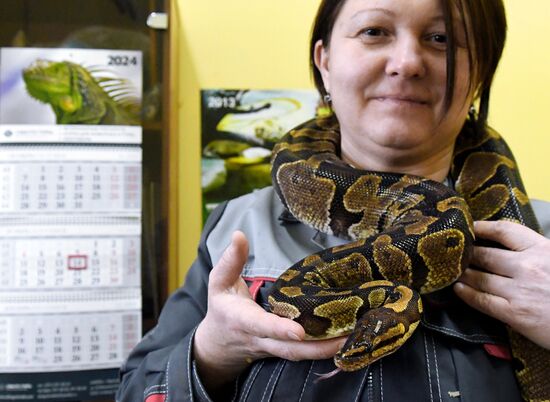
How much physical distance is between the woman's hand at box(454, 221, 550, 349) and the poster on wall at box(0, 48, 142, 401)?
45.3 inches

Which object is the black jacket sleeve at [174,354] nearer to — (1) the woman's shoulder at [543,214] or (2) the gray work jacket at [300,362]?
(2) the gray work jacket at [300,362]

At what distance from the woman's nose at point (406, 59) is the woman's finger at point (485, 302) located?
421 mm

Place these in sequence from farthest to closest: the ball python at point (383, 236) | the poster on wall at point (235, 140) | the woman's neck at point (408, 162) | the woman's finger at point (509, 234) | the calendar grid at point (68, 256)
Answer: the poster on wall at point (235, 140)
the calendar grid at point (68, 256)
the woman's neck at point (408, 162)
the woman's finger at point (509, 234)
the ball python at point (383, 236)

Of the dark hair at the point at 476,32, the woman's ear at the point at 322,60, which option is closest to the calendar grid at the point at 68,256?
the woman's ear at the point at 322,60

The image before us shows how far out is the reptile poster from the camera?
1.71 m

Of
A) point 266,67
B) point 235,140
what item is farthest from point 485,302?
point 266,67

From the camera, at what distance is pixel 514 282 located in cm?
92

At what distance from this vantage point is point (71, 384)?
5.60 ft

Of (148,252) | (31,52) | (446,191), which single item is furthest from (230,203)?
(31,52)

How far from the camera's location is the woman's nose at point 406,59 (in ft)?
3.27

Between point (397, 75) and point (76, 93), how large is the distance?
117cm

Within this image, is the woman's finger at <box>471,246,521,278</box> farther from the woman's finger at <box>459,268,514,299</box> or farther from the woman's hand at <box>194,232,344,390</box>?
the woman's hand at <box>194,232,344,390</box>

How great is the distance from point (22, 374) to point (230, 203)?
38.8 inches

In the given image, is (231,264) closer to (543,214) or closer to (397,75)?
(397,75)
